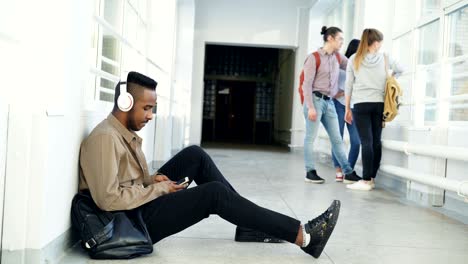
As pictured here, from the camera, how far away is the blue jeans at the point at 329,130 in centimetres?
512

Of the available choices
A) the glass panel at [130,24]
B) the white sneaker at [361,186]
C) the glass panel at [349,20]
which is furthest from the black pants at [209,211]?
the glass panel at [349,20]

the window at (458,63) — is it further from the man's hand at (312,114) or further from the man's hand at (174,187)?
the man's hand at (174,187)

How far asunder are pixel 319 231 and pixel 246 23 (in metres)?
9.29

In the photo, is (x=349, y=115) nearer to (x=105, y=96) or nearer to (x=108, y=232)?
(x=105, y=96)

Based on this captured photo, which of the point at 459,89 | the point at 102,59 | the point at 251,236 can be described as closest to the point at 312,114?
the point at 459,89

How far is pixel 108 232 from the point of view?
2068mm

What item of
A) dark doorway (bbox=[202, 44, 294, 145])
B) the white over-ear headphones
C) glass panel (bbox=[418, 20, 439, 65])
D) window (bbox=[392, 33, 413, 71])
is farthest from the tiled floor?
dark doorway (bbox=[202, 44, 294, 145])

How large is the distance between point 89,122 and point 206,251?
0.88m

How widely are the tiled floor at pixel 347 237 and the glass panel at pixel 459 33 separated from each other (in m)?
1.37

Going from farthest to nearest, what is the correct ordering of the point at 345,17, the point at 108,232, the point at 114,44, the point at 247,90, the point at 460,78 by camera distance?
the point at 247,90, the point at 345,17, the point at 460,78, the point at 114,44, the point at 108,232

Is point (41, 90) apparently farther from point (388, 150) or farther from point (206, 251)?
point (388, 150)

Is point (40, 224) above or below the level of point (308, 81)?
below

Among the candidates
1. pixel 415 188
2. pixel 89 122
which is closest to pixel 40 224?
pixel 89 122

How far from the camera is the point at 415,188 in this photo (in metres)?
4.34
